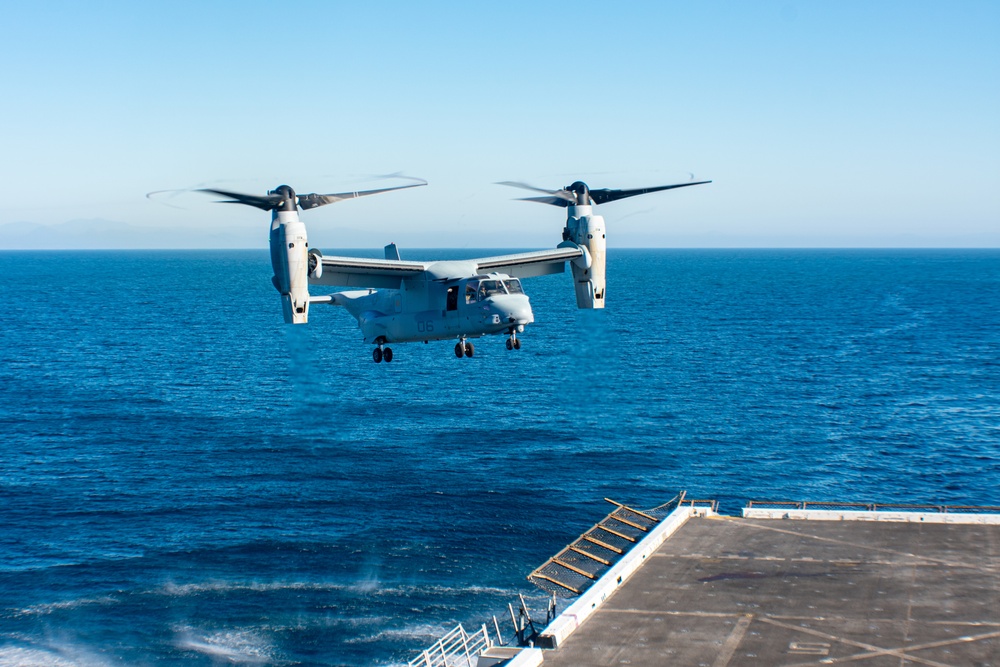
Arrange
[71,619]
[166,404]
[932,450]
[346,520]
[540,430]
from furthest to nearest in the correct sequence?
1. [166,404]
2. [540,430]
3. [932,450]
4. [346,520]
5. [71,619]

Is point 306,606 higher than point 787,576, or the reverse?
point 787,576

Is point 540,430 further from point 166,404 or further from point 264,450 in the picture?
point 166,404

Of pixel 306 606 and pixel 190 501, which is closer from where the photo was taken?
pixel 306 606

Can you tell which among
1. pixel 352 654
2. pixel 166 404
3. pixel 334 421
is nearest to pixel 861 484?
pixel 352 654

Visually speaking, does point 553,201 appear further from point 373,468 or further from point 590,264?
point 373,468

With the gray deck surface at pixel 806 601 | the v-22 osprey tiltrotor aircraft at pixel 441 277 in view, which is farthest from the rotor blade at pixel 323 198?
the gray deck surface at pixel 806 601

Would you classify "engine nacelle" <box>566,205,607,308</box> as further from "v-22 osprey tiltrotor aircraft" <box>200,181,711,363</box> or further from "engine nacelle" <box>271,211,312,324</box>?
"engine nacelle" <box>271,211,312,324</box>
